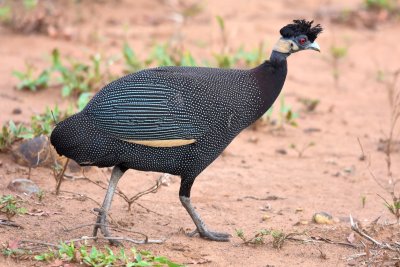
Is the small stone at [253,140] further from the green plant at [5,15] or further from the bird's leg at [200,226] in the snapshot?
the green plant at [5,15]

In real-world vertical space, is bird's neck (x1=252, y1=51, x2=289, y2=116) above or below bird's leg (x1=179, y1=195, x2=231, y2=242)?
above

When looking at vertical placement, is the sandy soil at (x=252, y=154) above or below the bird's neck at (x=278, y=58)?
below

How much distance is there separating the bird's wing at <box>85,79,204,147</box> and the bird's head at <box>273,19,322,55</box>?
2.56ft

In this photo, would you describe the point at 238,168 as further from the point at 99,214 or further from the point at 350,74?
the point at 350,74

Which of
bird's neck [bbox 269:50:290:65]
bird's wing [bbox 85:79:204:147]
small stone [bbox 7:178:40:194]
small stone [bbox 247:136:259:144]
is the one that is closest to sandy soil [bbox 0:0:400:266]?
small stone [bbox 247:136:259:144]

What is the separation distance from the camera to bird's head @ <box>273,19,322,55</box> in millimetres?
5031

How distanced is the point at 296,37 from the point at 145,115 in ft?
3.66

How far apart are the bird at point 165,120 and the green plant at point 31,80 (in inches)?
111

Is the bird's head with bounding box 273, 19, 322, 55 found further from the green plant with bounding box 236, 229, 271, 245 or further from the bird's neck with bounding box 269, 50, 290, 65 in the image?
the green plant with bounding box 236, 229, 271, 245

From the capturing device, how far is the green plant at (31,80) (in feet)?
24.3

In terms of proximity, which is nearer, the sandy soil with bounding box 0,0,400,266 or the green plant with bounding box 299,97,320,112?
the sandy soil with bounding box 0,0,400,266

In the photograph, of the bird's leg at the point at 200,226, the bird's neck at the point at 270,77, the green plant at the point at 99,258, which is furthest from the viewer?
the bird's leg at the point at 200,226

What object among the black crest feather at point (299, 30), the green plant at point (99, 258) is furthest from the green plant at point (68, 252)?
the black crest feather at point (299, 30)

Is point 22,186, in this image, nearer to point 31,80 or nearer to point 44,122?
point 44,122
